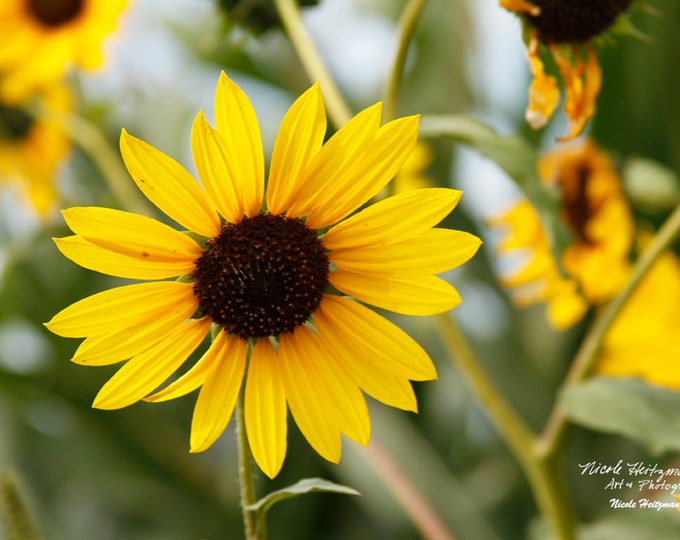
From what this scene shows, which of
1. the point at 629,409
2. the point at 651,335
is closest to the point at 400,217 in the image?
the point at 629,409

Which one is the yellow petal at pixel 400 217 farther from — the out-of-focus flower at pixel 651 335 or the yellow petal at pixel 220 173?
the out-of-focus flower at pixel 651 335

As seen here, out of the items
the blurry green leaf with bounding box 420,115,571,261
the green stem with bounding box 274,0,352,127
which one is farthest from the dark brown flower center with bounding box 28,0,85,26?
the blurry green leaf with bounding box 420,115,571,261

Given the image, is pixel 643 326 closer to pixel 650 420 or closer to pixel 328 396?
pixel 650 420

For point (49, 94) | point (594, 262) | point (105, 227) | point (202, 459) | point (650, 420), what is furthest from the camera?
point (202, 459)

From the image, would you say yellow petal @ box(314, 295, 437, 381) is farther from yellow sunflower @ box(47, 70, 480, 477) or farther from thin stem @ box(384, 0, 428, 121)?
thin stem @ box(384, 0, 428, 121)

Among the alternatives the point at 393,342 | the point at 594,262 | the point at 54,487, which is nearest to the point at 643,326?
the point at 594,262

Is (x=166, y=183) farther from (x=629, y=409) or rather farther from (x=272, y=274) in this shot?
(x=629, y=409)
